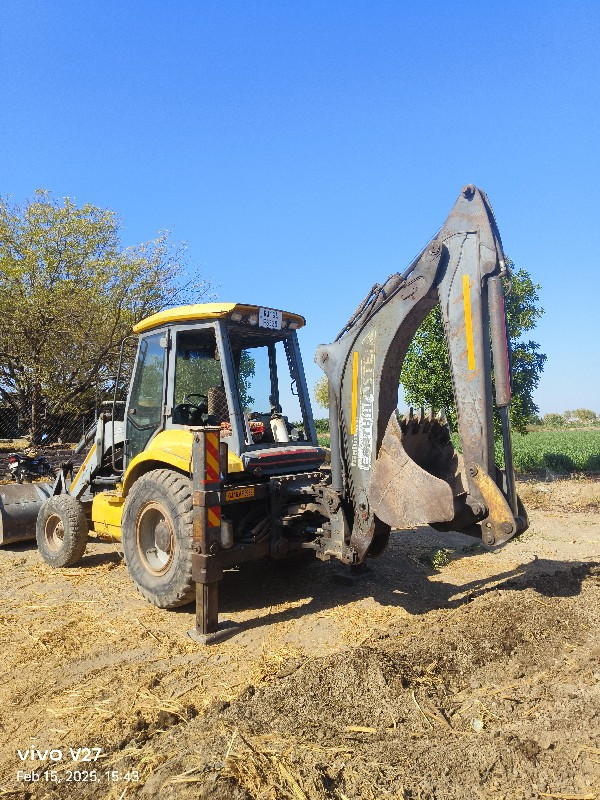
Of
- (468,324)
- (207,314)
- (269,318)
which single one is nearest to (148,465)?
(207,314)

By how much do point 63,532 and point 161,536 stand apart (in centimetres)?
Result: 214

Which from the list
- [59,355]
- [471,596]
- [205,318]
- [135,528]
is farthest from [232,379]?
[59,355]

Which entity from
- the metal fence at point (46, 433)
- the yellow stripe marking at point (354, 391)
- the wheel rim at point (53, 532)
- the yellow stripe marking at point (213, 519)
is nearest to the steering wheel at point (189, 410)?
the yellow stripe marking at point (213, 519)

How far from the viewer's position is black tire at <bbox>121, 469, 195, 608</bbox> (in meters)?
4.71

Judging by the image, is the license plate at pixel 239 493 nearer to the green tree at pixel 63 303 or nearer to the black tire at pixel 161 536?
the black tire at pixel 161 536

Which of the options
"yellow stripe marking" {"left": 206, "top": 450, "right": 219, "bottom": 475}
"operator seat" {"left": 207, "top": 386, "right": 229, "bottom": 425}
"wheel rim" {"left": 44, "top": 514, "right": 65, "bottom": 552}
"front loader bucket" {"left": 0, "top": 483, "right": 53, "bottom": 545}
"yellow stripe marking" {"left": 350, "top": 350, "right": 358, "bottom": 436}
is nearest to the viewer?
"yellow stripe marking" {"left": 206, "top": 450, "right": 219, "bottom": 475}

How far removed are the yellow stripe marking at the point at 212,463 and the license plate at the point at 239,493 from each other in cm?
33

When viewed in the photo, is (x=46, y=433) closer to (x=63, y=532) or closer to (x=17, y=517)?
(x=17, y=517)

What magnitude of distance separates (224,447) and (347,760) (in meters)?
2.43

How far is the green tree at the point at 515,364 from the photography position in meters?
13.6

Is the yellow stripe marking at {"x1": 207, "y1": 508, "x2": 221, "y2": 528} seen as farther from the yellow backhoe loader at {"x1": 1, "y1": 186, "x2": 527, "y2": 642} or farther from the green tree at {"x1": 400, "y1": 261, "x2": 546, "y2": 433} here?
the green tree at {"x1": 400, "y1": 261, "x2": 546, "y2": 433}

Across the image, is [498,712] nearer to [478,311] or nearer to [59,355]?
[478,311]

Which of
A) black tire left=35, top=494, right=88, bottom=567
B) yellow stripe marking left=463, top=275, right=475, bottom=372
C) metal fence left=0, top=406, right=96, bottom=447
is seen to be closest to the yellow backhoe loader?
yellow stripe marking left=463, top=275, right=475, bottom=372

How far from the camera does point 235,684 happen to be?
363cm
